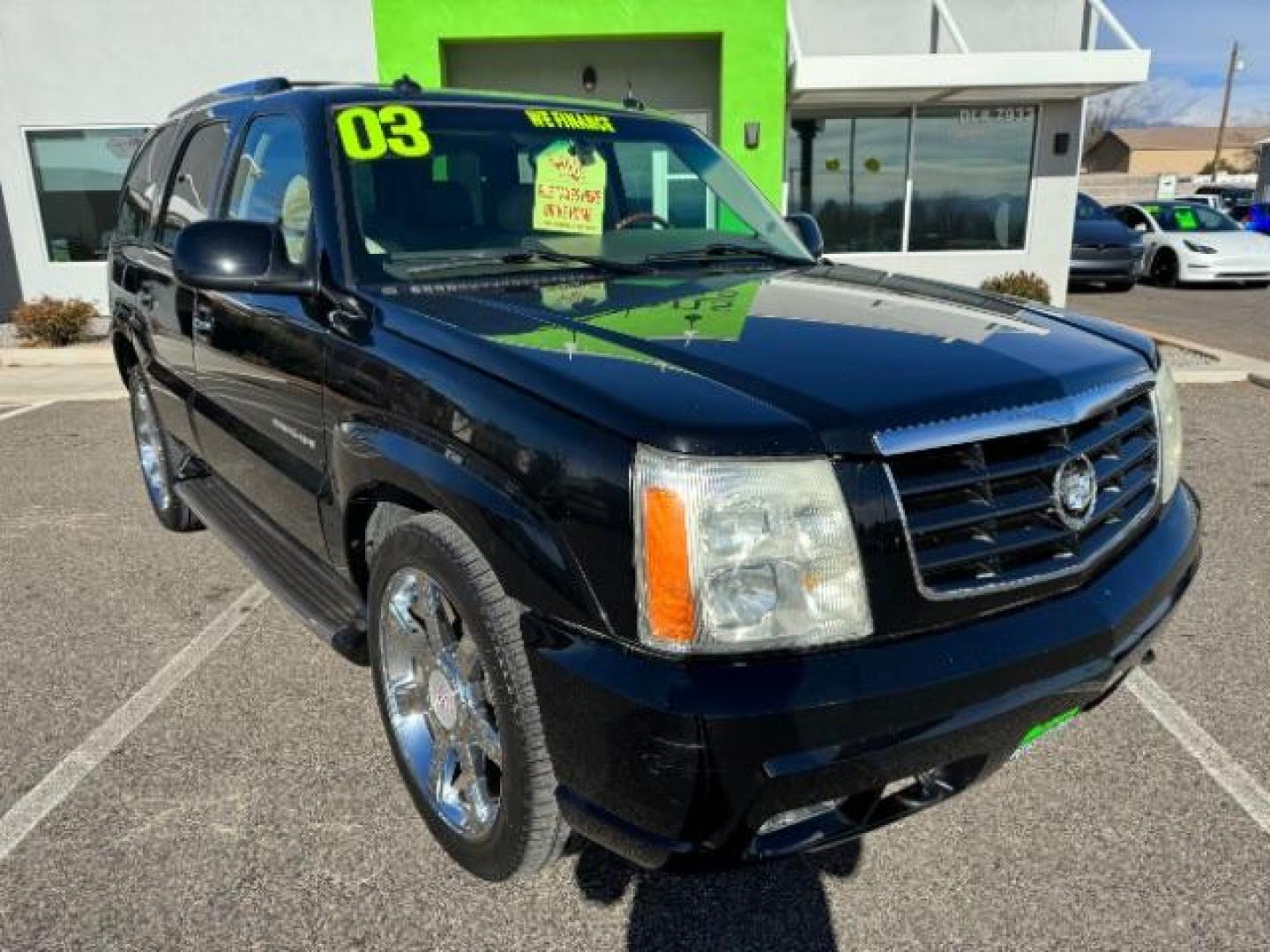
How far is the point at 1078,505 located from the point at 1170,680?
5.67ft

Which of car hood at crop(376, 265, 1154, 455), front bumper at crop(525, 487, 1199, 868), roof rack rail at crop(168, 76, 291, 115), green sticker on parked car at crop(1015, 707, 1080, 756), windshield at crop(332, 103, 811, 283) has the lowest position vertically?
green sticker on parked car at crop(1015, 707, 1080, 756)

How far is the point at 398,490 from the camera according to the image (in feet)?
8.18

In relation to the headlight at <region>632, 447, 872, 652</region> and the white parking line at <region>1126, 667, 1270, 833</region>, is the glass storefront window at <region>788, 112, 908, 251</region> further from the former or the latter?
the headlight at <region>632, 447, 872, 652</region>

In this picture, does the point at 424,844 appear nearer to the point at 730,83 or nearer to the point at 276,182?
the point at 276,182

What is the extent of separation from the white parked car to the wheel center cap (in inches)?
705

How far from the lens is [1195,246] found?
1692 cm

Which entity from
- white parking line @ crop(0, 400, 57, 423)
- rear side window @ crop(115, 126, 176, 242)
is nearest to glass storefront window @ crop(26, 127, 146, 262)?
white parking line @ crop(0, 400, 57, 423)

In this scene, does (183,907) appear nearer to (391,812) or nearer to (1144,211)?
(391,812)

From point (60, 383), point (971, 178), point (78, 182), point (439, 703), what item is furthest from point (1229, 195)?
point (439, 703)

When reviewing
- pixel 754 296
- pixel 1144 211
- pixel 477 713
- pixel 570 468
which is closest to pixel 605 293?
pixel 754 296

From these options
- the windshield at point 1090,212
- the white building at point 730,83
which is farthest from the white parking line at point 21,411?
the windshield at point 1090,212

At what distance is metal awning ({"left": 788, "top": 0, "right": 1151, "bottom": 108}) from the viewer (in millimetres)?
11352

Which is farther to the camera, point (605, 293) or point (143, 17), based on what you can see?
point (143, 17)

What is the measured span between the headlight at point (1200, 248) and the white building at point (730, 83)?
5.04m
